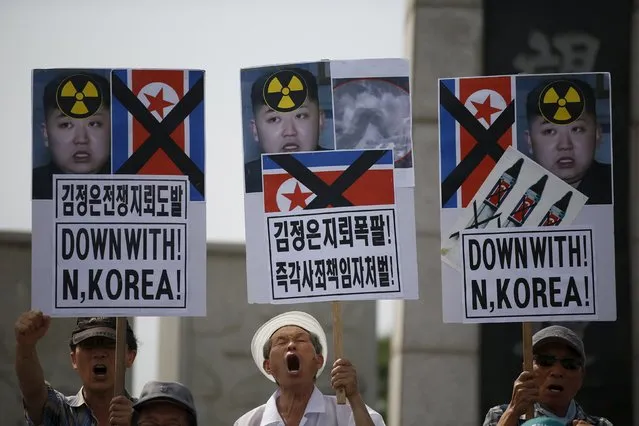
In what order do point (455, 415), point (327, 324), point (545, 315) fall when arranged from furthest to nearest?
point (327, 324), point (455, 415), point (545, 315)

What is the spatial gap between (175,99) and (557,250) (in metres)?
2.11

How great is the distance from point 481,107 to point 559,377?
1.44 metres

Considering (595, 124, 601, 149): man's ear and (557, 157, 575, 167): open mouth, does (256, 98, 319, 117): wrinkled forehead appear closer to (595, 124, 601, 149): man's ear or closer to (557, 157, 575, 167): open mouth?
(557, 157, 575, 167): open mouth

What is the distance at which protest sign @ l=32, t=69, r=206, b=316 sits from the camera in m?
7.75

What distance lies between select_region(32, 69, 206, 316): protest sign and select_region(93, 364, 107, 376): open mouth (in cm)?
27

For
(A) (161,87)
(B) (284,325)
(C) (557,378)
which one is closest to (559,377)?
(C) (557,378)

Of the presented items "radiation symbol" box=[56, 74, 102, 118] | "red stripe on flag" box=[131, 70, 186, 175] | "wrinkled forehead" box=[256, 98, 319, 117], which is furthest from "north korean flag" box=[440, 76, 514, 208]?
"radiation symbol" box=[56, 74, 102, 118]

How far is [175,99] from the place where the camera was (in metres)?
7.96

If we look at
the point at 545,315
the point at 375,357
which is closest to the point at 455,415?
the point at 375,357

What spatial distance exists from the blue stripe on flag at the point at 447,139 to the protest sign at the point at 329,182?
17 cm

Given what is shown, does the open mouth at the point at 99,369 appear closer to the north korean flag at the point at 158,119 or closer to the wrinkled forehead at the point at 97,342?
the wrinkled forehead at the point at 97,342

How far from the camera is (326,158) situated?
7.86 meters

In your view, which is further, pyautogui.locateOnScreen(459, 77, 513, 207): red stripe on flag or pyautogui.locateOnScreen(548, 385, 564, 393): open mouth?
pyautogui.locateOnScreen(459, 77, 513, 207): red stripe on flag

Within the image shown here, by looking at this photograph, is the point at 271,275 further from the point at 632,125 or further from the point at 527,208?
the point at 632,125
